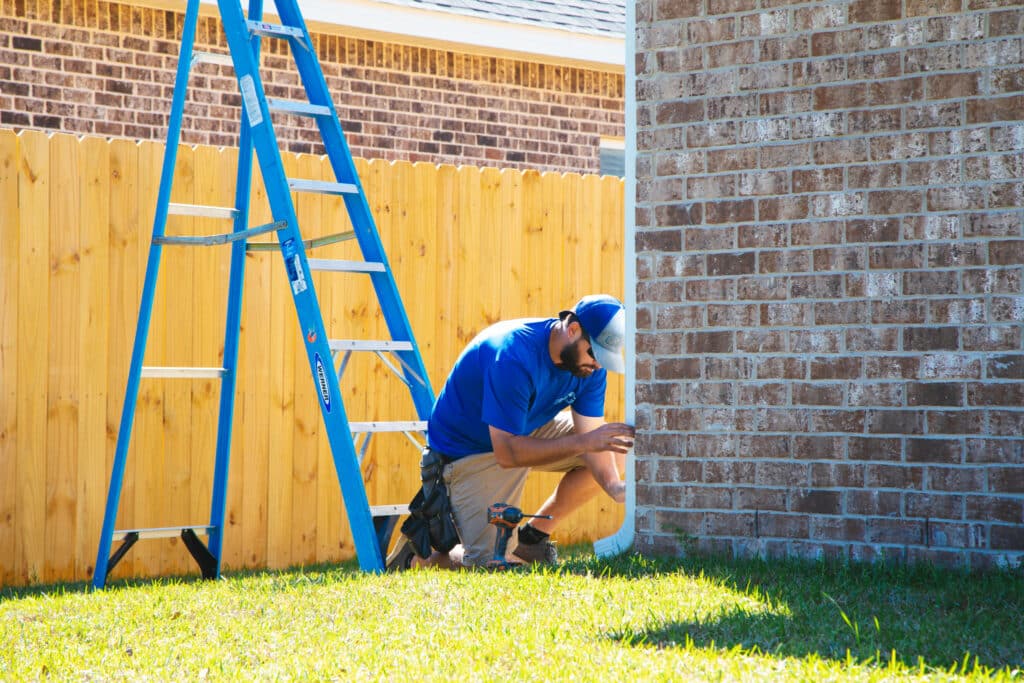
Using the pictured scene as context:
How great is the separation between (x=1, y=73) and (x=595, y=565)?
22.0 feet

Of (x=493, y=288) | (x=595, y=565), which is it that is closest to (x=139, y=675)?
(x=595, y=565)

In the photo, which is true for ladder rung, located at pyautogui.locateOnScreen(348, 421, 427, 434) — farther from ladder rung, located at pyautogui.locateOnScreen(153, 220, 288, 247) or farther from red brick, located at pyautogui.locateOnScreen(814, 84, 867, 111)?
red brick, located at pyautogui.locateOnScreen(814, 84, 867, 111)

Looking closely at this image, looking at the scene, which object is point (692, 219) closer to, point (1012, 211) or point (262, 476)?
point (1012, 211)

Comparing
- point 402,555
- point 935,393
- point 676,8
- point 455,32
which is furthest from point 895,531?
point 455,32

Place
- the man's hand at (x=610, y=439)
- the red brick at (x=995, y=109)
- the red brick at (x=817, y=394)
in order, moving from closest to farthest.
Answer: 1. the red brick at (x=995, y=109)
2. the red brick at (x=817, y=394)
3. the man's hand at (x=610, y=439)

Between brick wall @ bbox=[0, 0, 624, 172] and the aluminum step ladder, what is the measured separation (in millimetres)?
3505

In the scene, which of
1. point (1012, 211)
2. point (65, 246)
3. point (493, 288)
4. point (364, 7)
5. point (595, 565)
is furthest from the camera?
point (364, 7)

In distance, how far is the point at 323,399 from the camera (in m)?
6.14

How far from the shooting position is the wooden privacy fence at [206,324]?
673 centimetres

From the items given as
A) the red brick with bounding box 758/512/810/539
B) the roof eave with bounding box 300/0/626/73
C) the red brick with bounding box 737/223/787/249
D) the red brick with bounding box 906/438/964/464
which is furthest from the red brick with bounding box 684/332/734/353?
the roof eave with bounding box 300/0/626/73

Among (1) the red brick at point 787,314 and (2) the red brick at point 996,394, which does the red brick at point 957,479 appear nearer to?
(2) the red brick at point 996,394

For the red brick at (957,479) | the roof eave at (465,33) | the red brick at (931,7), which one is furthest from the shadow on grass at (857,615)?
the roof eave at (465,33)

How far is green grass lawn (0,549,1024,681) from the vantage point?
12.3 ft

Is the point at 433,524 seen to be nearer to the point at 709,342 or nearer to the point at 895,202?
the point at 709,342
